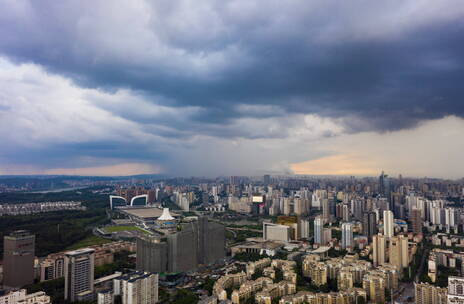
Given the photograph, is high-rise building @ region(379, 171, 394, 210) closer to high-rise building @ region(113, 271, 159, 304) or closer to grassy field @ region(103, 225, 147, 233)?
grassy field @ region(103, 225, 147, 233)

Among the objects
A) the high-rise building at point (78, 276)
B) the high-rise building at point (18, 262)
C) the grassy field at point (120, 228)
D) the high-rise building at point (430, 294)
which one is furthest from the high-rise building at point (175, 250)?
the grassy field at point (120, 228)

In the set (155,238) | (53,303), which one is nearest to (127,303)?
(53,303)

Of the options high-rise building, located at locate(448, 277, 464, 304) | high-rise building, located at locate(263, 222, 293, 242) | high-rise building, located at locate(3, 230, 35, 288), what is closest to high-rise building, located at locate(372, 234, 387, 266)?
high-rise building, located at locate(448, 277, 464, 304)

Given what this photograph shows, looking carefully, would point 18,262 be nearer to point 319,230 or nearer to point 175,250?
point 175,250

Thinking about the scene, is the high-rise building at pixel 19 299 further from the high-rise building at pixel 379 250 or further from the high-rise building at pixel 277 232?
the high-rise building at pixel 277 232

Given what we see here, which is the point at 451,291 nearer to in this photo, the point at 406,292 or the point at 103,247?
the point at 406,292

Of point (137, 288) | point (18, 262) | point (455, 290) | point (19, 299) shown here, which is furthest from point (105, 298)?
point (455, 290)
